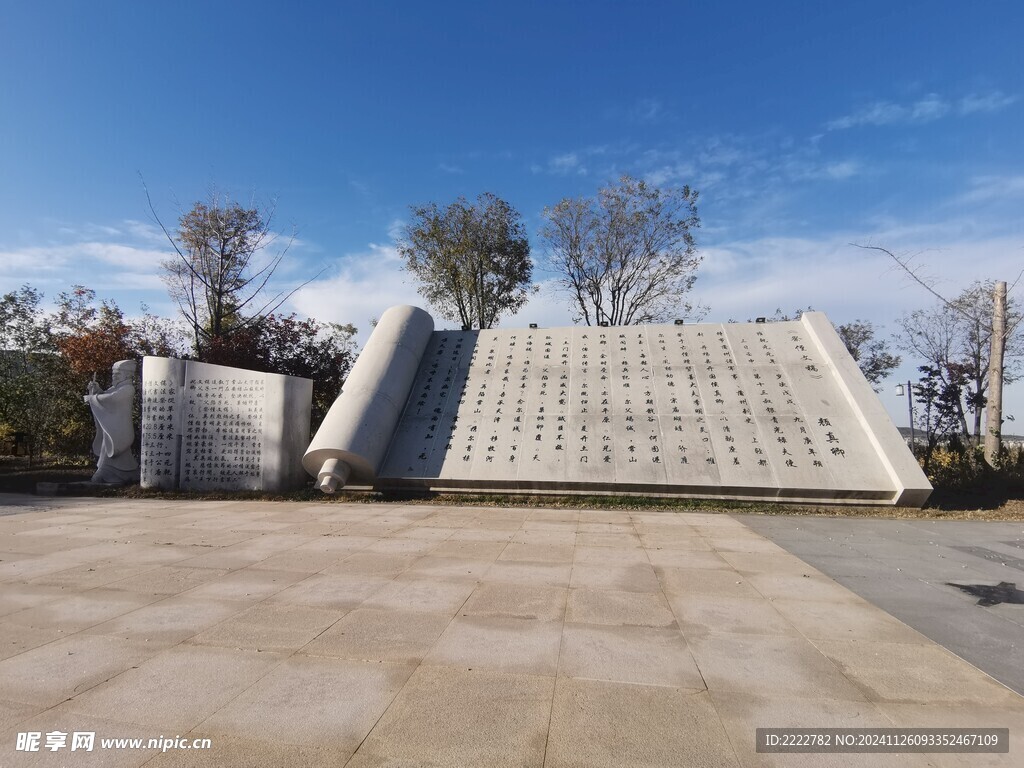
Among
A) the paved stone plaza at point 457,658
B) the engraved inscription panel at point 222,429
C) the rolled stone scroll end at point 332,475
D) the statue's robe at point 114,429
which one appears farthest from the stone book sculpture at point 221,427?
the paved stone plaza at point 457,658

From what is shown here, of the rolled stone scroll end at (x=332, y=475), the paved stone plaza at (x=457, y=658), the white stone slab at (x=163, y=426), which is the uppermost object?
the white stone slab at (x=163, y=426)

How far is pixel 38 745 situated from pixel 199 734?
689mm

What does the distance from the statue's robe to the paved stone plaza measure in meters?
5.24

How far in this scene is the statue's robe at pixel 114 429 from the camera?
34.3ft

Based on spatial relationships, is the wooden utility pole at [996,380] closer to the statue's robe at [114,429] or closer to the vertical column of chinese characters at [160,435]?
the vertical column of chinese characters at [160,435]

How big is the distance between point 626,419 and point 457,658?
721 centimetres

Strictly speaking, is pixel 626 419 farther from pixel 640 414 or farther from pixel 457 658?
pixel 457 658

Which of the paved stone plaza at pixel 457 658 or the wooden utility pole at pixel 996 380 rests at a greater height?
the wooden utility pole at pixel 996 380

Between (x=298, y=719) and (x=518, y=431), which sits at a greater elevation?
(x=518, y=431)

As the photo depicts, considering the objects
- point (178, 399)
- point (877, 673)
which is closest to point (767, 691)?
point (877, 673)

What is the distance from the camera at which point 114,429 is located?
1054 centimetres

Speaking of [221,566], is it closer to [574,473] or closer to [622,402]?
[574,473]

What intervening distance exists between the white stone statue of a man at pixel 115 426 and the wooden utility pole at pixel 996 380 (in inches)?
707

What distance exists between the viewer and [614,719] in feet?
8.32
